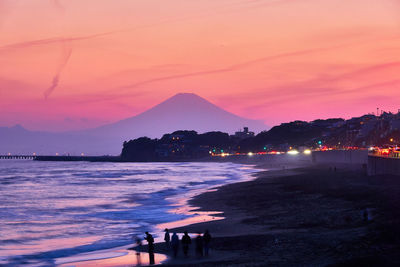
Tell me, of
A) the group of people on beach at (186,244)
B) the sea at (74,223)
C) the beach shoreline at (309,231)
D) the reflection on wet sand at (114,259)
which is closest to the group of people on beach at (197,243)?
the group of people on beach at (186,244)

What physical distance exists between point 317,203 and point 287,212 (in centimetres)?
362

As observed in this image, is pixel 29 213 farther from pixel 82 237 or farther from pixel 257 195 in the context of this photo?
pixel 257 195

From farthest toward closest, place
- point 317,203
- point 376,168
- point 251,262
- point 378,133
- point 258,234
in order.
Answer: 1. point 378,133
2. point 376,168
3. point 317,203
4. point 258,234
5. point 251,262

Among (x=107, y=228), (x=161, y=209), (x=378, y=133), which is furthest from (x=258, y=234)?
(x=378, y=133)

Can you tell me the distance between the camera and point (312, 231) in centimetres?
2588

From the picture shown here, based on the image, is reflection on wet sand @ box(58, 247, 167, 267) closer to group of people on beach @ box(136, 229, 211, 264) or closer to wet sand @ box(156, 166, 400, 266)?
group of people on beach @ box(136, 229, 211, 264)

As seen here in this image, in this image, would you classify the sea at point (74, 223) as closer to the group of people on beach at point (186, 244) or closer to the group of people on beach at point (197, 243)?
the group of people on beach at point (186, 244)

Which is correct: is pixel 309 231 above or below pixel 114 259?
above

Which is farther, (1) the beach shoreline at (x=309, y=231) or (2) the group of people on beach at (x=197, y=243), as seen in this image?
(2) the group of people on beach at (x=197, y=243)

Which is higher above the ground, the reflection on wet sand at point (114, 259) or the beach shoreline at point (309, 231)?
the beach shoreline at point (309, 231)

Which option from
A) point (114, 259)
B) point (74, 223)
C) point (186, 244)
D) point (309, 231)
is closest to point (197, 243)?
point (186, 244)

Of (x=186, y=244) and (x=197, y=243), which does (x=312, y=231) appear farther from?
(x=186, y=244)

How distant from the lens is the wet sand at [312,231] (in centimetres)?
1917

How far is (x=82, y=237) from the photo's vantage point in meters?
33.0
